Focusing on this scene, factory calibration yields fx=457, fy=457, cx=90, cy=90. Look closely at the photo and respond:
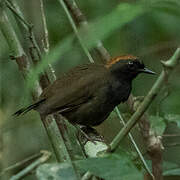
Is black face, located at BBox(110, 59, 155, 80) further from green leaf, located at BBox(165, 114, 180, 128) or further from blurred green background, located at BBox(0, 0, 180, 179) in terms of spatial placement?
green leaf, located at BBox(165, 114, 180, 128)

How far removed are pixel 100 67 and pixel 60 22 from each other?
1.85 meters

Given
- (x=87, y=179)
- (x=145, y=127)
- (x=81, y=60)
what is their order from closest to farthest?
(x=87, y=179) → (x=145, y=127) → (x=81, y=60)

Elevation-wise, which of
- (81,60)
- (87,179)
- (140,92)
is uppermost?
(87,179)

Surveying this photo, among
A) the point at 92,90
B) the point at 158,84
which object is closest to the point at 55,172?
the point at 158,84

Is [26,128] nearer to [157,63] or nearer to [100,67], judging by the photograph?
[100,67]

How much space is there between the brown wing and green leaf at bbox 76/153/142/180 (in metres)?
1.97

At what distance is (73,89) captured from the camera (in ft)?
12.3

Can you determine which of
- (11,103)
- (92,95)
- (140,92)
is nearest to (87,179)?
(92,95)

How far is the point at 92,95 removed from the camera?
155 inches

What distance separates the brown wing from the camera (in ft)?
11.6

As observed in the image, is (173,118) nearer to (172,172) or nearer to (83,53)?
(172,172)

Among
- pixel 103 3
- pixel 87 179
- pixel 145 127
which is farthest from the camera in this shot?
pixel 103 3

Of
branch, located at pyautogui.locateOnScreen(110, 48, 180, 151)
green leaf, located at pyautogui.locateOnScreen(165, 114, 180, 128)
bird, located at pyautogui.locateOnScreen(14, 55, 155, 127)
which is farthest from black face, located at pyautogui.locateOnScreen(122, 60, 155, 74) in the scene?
branch, located at pyautogui.locateOnScreen(110, 48, 180, 151)

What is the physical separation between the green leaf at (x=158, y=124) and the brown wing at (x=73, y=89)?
76cm
